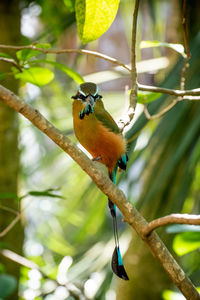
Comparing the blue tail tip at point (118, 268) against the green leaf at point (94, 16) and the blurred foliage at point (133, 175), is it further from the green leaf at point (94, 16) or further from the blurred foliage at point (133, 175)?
the green leaf at point (94, 16)

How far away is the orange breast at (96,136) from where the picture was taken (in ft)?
4.10

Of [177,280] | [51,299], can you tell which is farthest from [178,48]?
[51,299]

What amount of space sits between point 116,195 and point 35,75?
1.14 feet

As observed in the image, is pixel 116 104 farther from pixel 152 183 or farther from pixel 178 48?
pixel 178 48

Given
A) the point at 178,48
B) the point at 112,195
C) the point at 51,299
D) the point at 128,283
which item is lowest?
the point at 128,283

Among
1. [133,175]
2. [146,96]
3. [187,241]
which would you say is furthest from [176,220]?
[133,175]

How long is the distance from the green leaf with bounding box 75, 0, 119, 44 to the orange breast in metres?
0.53

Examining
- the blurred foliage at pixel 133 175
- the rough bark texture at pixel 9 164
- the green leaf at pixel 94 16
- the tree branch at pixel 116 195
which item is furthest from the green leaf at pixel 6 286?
the rough bark texture at pixel 9 164

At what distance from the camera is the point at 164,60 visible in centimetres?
218

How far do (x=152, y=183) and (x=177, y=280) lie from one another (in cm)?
97

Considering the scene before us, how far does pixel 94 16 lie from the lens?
71 cm

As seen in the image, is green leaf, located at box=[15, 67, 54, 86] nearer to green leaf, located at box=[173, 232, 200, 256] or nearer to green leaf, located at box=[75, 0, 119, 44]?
green leaf, located at box=[75, 0, 119, 44]

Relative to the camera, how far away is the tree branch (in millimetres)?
743

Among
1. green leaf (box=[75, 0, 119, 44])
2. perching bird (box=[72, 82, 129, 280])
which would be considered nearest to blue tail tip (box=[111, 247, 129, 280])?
perching bird (box=[72, 82, 129, 280])
